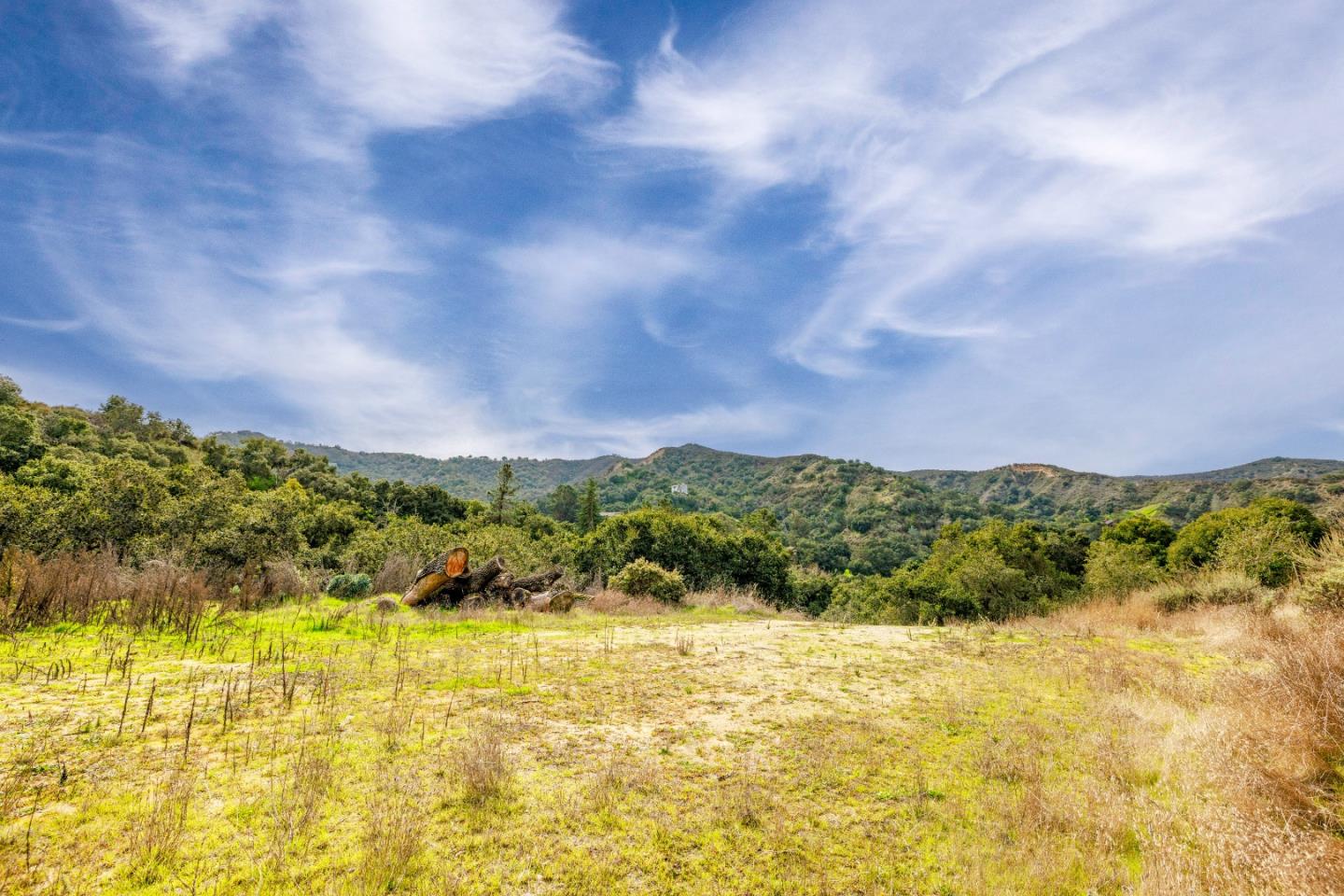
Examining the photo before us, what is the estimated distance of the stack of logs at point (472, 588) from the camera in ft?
45.2

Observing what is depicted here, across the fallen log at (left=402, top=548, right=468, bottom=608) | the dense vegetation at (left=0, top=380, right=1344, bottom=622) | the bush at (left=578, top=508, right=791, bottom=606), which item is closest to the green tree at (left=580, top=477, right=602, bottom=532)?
the dense vegetation at (left=0, top=380, right=1344, bottom=622)

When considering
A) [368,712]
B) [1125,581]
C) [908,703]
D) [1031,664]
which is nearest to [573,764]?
[368,712]

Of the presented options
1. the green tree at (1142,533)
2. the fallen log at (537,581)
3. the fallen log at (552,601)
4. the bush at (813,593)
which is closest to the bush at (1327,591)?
the fallen log at (552,601)

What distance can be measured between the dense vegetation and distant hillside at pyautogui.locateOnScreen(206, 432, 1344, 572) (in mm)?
1417

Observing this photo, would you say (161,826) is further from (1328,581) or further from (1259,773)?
(1328,581)

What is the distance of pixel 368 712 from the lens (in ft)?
17.3

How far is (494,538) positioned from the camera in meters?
23.7

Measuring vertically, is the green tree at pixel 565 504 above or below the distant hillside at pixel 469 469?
below

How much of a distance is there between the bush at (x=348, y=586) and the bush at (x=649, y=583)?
8241 millimetres

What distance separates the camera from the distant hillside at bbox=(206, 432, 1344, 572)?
64.0 metres

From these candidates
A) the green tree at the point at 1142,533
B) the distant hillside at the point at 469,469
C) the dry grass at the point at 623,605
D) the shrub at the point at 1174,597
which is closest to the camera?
the shrub at the point at 1174,597

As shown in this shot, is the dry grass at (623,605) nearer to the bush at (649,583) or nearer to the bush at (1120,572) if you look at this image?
the bush at (649,583)

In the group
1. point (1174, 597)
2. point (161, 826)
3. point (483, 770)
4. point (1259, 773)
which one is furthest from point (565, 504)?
point (1259, 773)

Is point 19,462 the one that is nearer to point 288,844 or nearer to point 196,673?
point 196,673
